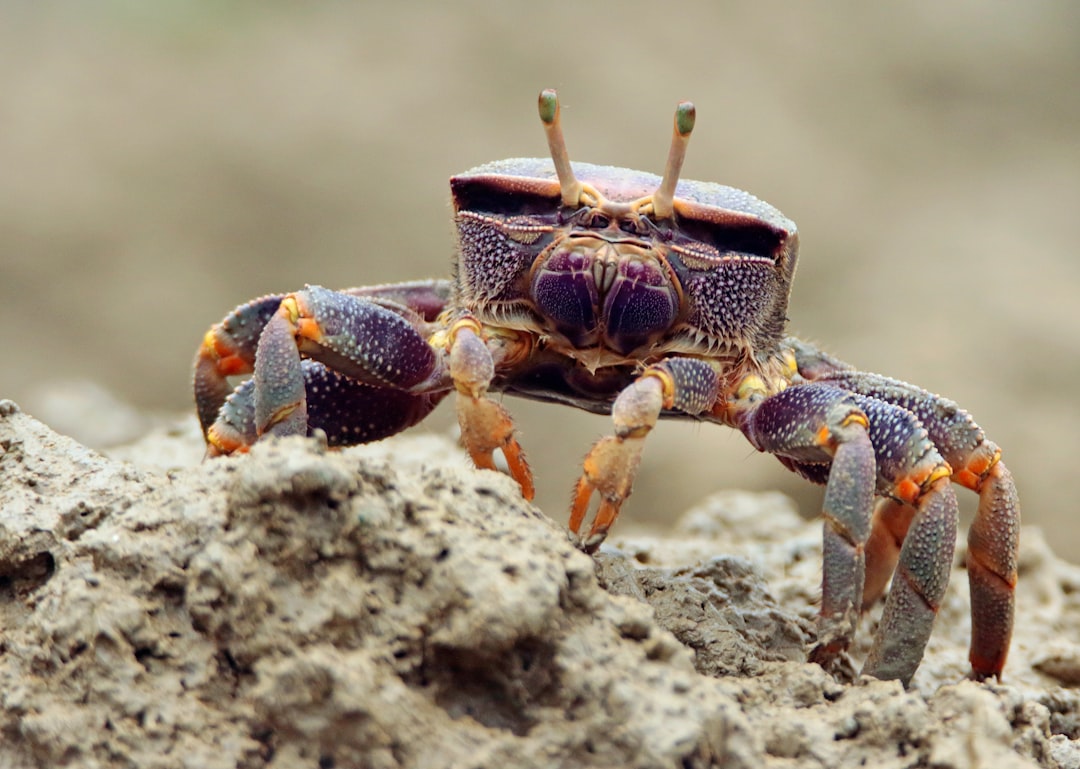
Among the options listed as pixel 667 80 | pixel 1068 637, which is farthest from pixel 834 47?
pixel 1068 637

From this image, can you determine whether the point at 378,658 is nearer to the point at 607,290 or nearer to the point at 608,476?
the point at 608,476

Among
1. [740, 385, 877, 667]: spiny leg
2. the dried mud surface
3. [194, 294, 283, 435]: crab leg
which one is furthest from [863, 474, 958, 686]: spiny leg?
[194, 294, 283, 435]: crab leg

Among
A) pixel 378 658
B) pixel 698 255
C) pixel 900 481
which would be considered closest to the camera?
pixel 378 658

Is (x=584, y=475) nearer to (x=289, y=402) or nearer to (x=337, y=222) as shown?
(x=289, y=402)

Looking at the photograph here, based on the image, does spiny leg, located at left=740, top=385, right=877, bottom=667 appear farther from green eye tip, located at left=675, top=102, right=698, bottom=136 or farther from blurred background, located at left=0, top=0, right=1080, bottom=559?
blurred background, located at left=0, top=0, right=1080, bottom=559

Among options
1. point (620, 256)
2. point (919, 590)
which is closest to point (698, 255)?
point (620, 256)

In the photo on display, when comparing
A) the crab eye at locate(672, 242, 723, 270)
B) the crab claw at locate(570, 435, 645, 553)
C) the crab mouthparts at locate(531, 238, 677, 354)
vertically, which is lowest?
the crab claw at locate(570, 435, 645, 553)
